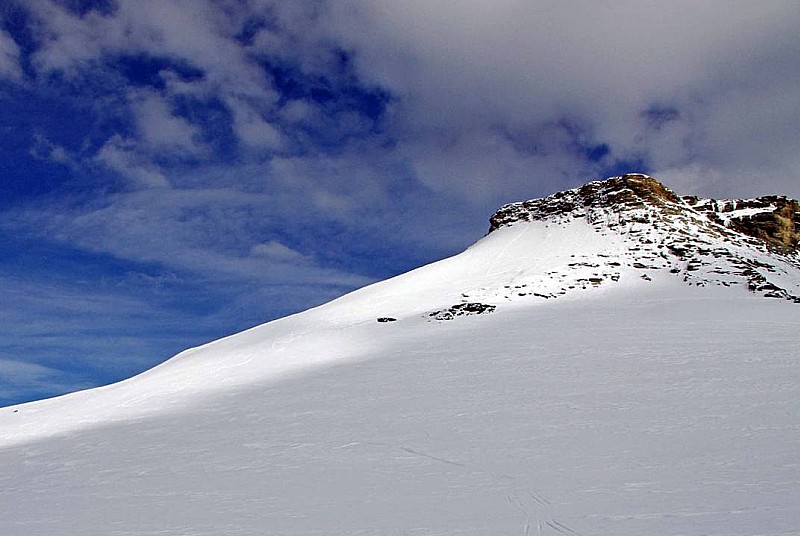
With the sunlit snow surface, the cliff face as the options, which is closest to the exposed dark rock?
the sunlit snow surface

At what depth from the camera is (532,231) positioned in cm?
4319

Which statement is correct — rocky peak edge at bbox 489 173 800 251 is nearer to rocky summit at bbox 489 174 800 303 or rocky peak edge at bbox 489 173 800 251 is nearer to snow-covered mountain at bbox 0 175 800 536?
rocky summit at bbox 489 174 800 303

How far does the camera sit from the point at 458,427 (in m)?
11.0

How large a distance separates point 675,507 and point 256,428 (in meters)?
8.68

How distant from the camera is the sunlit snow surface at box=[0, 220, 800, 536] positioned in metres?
6.55

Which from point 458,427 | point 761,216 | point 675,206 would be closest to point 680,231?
point 675,206

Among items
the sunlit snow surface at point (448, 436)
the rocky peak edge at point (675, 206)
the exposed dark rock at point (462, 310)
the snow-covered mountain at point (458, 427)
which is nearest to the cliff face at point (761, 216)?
the rocky peak edge at point (675, 206)

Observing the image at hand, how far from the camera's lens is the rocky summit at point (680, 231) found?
30.9m

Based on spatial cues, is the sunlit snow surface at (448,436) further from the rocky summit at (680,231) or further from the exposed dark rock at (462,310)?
the rocky summit at (680,231)

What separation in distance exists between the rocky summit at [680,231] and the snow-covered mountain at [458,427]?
104 cm

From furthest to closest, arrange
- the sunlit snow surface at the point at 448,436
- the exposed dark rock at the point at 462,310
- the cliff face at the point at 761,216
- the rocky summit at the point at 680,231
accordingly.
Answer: the cliff face at the point at 761,216 < the rocky summit at the point at 680,231 < the exposed dark rock at the point at 462,310 < the sunlit snow surface at the point at 448,436

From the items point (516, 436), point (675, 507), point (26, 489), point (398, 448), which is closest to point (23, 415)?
point (26, 489)

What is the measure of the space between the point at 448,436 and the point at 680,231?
105 feet

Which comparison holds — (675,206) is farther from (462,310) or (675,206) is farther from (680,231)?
(462,310)
